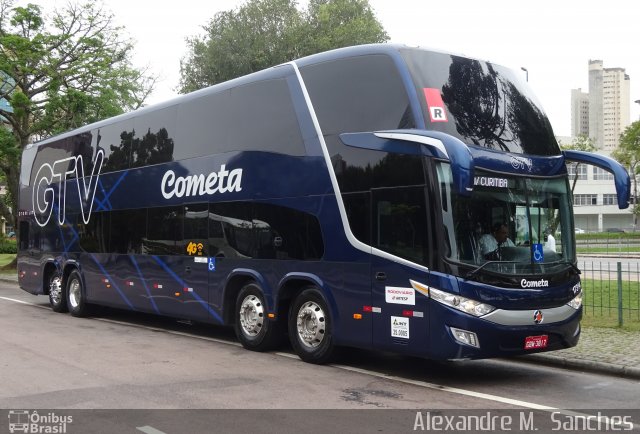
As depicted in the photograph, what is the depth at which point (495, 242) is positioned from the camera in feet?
26.9

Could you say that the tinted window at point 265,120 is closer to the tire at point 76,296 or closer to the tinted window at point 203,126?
the tinted window at point 203,126

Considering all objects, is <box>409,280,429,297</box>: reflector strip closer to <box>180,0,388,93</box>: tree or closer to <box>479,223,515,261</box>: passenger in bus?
<box>479,223,515,261</box>: passenger in bus

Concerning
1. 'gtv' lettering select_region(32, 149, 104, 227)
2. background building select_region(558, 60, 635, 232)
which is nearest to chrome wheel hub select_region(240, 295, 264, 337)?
'gtv' lettering select_region(32, 149, 104, 227)

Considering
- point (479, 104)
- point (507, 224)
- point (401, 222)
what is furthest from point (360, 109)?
point (507, 224)

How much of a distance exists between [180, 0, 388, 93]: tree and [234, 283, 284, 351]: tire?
28249 mm

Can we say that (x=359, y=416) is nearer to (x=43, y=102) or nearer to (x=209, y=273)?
(x=209, y=273)

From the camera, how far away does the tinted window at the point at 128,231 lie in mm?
13820

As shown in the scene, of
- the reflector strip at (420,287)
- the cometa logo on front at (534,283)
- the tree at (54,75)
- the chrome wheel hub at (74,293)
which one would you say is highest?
the tree at (54,75)

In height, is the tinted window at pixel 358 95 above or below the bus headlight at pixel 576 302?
above

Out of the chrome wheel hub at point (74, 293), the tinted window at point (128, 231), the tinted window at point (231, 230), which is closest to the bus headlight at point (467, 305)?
the tinted window at point (231, 230)

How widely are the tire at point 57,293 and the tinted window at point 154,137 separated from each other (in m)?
4.79

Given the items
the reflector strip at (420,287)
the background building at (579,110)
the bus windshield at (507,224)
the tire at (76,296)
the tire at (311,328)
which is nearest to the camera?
the bus windshield at (507,224)

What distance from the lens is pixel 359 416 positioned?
6.75 m

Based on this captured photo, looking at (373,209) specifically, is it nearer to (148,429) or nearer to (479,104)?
(479,104)
